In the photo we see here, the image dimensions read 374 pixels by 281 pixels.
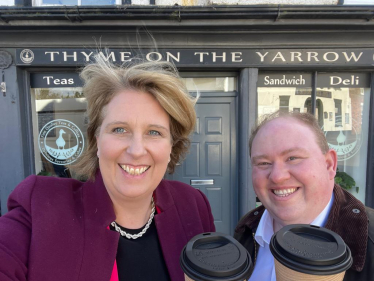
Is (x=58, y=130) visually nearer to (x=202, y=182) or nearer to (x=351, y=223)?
(x=202, y=182)

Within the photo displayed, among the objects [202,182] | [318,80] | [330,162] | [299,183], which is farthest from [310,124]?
[318,80]

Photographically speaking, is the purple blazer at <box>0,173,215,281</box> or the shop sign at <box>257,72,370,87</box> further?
the shop sign at <box>257,72,370,87</box>

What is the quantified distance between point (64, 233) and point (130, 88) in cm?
81

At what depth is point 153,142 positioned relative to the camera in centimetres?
144

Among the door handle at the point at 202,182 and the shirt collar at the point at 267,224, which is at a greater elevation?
the shirt collar at the point at 267,224

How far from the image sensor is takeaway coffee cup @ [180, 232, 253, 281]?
841mm

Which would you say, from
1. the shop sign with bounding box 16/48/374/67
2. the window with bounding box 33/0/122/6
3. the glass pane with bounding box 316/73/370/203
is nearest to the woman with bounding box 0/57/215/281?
the shop sign with bounding box 16/48/374/67

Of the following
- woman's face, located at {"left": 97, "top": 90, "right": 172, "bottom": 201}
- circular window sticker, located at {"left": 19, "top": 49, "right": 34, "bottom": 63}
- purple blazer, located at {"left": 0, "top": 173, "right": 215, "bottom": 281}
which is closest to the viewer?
purple blazer, located at {"left": 0, "top": 173, "right": 215, "bottom": 281}

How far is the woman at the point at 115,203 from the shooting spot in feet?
3.87

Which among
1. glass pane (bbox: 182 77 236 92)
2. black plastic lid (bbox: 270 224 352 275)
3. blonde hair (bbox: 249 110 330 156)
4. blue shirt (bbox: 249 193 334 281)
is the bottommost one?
blue shirt (bbox: 249 193 334 281)

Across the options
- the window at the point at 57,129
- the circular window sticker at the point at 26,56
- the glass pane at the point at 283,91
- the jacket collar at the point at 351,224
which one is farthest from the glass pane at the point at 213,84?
the jacket collar at the point at 351,224

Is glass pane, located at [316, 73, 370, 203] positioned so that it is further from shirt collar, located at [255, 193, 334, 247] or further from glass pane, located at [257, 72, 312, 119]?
shirt collar, located at [255, 193, 334, 247]

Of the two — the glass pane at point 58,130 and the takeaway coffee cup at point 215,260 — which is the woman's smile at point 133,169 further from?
the glass pane at point 58,130

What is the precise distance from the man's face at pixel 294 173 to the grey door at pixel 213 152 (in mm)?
3124
